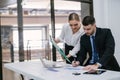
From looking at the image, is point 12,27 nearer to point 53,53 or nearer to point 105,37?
point 53,53

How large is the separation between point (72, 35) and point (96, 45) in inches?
25.7

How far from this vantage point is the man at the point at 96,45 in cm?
246

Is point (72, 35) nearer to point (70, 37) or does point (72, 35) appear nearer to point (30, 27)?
point (70, 37)

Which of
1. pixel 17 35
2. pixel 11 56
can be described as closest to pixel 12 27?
pixel 17 35

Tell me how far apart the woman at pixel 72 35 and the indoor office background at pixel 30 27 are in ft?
1.62

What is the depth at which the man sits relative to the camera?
2461 millimetres

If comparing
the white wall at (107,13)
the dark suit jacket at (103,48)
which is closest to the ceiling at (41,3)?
the white wall at (107,13)

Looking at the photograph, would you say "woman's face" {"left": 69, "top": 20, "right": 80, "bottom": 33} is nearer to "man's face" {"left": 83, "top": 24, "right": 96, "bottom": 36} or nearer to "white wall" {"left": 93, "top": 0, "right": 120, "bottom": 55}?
"man's face" {"left": 83, "top": 24, "right": 96, "bottom": 36}

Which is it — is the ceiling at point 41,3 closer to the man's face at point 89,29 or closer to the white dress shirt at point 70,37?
the white dress shirt at point 70,37

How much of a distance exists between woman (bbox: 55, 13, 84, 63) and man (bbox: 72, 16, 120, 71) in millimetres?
259

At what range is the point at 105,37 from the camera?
260 centimetres

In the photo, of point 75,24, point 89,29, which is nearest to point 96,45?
point 89,29

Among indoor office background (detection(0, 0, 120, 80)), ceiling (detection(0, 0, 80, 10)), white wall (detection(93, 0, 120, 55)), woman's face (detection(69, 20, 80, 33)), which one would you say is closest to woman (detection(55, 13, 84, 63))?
woman's face (detection(69, 20, 80, 33))

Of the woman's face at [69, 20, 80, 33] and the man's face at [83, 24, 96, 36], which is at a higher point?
the woman's face at [69, 20, 80, 33]
